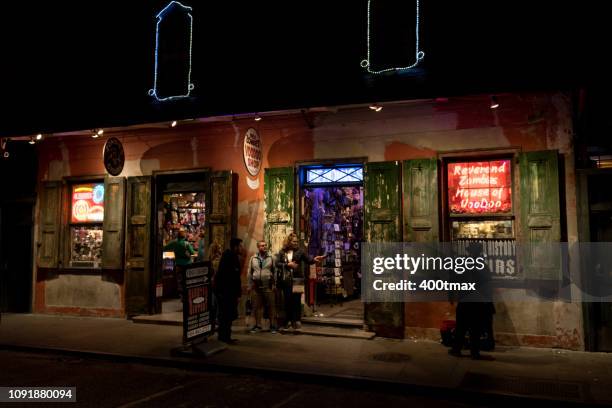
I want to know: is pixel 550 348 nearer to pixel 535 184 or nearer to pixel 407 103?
pixel 535 184

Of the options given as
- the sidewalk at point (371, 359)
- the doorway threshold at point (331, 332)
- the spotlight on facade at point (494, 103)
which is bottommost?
the sidewalk at point (371, 359)

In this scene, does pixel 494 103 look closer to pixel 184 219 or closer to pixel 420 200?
pixel 420 200

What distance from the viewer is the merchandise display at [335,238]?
12289mm

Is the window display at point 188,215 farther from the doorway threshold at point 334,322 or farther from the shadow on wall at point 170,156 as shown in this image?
the doorway threshold at point 334,322

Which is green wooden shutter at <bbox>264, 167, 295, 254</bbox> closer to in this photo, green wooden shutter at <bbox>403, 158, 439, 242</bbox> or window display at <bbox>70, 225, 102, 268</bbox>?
green wooden shutter at <bbox>403, 158, 439, 242</bbox>

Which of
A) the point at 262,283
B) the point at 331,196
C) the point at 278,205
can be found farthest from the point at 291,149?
the point at 262,283

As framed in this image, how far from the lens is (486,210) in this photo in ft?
30.4

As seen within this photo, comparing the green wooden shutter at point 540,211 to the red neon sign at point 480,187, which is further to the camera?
the red neon sign at point 480,187

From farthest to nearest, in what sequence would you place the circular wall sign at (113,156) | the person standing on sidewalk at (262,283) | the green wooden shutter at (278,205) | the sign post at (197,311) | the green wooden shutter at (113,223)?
the green wooden shutter at (113,223) < the circular wall sign at (113,156) < the green wooden shutter at (278,205) < the person standing on sidewalk at (262,283) < the sign post at (197,311)

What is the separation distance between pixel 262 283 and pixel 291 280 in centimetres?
64

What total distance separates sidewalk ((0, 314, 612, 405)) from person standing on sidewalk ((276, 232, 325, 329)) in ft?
1.76

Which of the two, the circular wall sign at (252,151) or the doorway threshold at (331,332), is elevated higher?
the circular wall sign at (252,151)

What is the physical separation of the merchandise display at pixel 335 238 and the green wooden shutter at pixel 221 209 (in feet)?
6.29

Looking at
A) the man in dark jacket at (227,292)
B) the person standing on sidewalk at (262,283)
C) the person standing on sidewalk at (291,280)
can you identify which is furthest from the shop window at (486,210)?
the man in dark jacket at (227,292)
